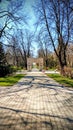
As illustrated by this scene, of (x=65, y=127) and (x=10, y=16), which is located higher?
(x=10, y=16)

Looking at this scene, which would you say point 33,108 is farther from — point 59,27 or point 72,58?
→ point 72,58

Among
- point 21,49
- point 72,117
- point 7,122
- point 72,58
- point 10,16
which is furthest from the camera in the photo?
point 72,58

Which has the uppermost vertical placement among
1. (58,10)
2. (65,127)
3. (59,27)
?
(58,10)

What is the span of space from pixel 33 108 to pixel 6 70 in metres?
23.6

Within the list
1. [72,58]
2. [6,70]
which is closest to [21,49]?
[72,58]

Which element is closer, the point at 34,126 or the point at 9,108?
the point at 34,126

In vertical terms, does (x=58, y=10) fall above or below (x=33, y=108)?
above

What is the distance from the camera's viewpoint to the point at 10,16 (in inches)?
1114

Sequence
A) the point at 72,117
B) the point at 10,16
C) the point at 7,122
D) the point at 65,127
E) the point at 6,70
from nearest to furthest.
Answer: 1. the point at 65,127
2. the point at 7,122
3. the point at 72,117
4. the point at 10,16
5. the point at 6,70

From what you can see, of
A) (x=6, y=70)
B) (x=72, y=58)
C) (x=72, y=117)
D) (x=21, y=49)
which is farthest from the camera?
(x=72, y=58)

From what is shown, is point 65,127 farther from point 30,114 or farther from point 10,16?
point 10,16

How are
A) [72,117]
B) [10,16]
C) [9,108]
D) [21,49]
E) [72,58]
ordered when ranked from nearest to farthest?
[72,117] < [9,108] < [10,16] < [21,49] < [72,58]

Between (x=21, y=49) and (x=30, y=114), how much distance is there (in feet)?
207

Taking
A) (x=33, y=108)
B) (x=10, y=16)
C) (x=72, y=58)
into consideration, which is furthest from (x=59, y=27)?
(x=72, y=58)
